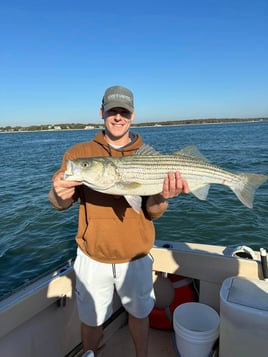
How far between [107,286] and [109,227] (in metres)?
0.73

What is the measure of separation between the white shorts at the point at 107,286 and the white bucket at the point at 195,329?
0.56 meters

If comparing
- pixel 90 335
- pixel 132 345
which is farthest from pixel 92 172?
pixel 132 345

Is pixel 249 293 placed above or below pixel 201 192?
below

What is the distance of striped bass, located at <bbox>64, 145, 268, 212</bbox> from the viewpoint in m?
3.53

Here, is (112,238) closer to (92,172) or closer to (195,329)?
(92,172)

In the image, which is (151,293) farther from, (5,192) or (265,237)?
(5,192)

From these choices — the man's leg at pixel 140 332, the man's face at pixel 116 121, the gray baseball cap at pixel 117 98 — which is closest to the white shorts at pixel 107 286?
the man's leg at pixel 140 332

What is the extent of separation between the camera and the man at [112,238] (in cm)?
359

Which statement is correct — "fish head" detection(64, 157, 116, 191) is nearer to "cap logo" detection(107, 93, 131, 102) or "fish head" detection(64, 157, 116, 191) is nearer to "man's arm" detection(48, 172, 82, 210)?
"man's arm" detection(48, 172, 82, 210)

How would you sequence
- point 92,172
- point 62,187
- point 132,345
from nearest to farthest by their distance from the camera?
point 62,187 → point 92,172 → point 132,345

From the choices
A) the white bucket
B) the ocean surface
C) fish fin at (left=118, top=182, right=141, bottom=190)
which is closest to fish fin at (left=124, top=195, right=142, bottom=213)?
fish fin at (left=118, top=182, right=141, bottom=190)

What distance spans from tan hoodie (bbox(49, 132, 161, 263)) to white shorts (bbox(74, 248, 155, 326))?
0.12 meters

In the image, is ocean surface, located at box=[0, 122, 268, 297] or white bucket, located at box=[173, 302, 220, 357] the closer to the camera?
white bucket, located at box=[173, 302, 220, 357]

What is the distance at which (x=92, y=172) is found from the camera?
3.51 metres
